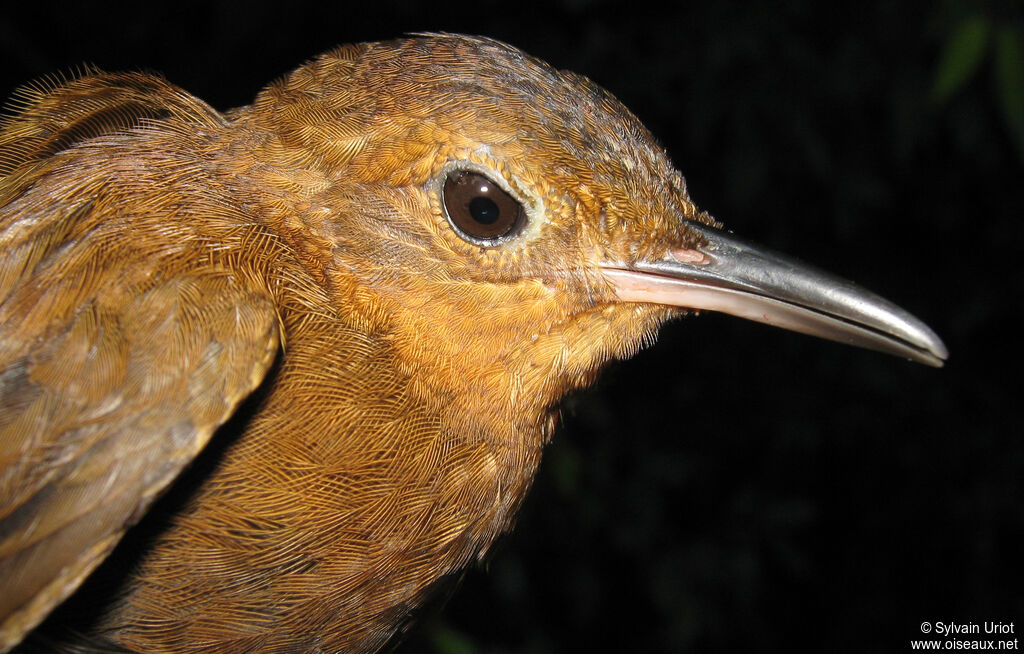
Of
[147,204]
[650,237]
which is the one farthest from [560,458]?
[147,204]

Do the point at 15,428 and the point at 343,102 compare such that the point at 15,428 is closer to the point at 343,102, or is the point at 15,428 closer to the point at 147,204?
the point at 147,204

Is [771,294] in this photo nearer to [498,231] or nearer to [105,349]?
[498,231]

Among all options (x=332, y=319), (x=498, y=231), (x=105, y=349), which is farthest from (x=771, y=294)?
(x=105, y=349)

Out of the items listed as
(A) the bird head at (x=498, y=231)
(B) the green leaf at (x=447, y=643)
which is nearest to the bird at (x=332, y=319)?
(A) the bird head at (x=498, y=231)

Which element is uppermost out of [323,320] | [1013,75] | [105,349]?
[1013,75]

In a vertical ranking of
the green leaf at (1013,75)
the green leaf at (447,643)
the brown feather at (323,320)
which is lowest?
the green leaf at (447,643)

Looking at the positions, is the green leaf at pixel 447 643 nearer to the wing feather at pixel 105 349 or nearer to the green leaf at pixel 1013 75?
the wing feather at pixel 105 349
